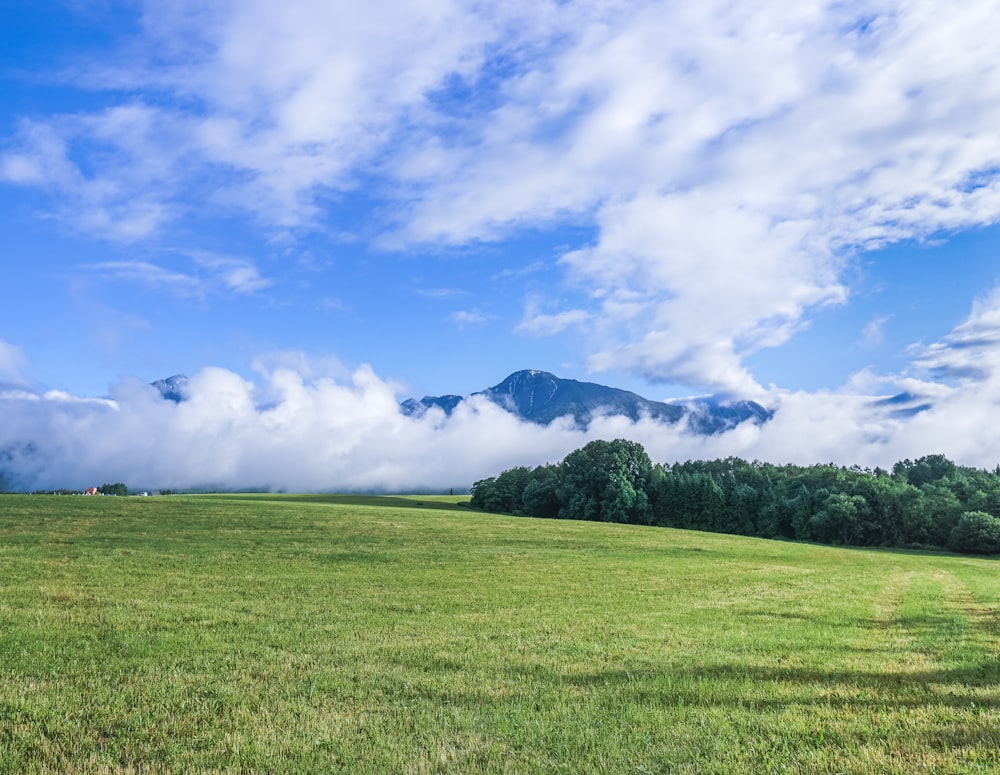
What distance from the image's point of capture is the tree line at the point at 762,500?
340 ft

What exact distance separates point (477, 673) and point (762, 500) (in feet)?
397

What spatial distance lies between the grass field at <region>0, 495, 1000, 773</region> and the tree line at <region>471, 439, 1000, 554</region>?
84.9 metres

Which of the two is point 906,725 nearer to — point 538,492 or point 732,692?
point 732,692

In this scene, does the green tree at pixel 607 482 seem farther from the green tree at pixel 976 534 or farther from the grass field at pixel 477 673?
the grass field at pixel 477 673

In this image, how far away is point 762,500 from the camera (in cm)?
12144

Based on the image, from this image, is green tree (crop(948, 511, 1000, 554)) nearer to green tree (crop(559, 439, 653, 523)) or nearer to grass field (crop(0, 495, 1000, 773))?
green tree (crop(559, 439, 653, 523))

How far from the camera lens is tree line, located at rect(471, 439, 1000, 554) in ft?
340

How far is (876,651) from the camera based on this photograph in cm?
1557

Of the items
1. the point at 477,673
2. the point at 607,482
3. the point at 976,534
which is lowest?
the point at 976,534

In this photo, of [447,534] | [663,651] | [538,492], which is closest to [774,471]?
[538,492]

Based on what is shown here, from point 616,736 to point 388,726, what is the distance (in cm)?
344

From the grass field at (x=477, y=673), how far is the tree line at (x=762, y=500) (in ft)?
278

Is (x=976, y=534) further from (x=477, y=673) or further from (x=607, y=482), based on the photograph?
(x=477, y=673)

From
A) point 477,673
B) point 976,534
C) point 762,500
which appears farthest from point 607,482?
point 477,673
